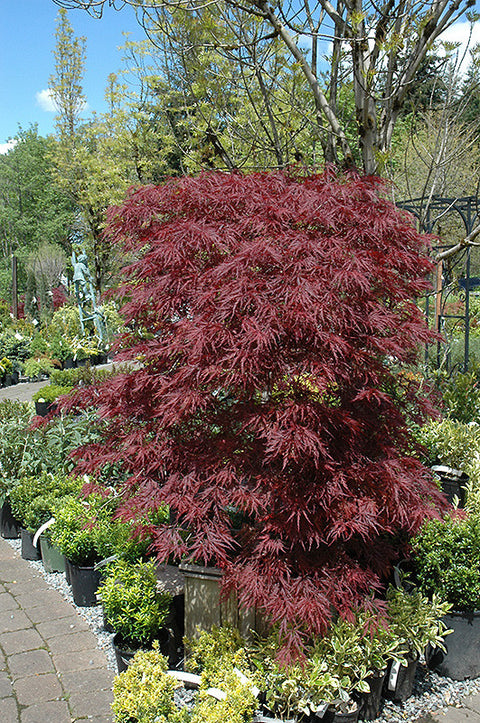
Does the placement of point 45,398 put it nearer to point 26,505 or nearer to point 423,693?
point 26,505

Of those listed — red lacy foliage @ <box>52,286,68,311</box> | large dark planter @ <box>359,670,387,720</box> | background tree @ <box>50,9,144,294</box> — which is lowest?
large dark planter @ <box>359,670,387,720</box>

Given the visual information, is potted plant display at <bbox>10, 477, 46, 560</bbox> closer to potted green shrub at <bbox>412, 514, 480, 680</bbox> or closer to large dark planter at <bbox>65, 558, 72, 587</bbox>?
large dark planter at <bbox>65, 558, 72, 587</bbox>

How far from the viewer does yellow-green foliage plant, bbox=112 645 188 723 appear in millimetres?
2154

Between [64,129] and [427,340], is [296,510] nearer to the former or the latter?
[427,340]

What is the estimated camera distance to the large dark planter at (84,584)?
136 inches

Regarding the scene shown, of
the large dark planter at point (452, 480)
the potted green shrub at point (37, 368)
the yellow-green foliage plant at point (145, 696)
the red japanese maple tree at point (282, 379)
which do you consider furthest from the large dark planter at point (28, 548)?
the potted green shrub at point (37, 368)

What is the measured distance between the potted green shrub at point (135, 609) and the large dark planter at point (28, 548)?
59.2 inches

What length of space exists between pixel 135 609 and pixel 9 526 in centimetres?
227

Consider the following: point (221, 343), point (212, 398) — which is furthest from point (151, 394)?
point (221, 343)

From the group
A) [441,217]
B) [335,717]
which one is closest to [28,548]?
[335,717]

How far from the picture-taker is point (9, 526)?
4.55 m

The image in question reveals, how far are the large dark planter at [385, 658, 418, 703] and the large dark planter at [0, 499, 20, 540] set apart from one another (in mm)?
3070

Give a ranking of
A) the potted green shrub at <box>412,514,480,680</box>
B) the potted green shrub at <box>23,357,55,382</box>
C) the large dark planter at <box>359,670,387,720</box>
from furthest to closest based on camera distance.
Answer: the potted green shrub at <box>23,357,55,382</box> → the potted green shrub at <box>412,514,480,680</box> → the large dark planter at <box>359,670,387,720</box>

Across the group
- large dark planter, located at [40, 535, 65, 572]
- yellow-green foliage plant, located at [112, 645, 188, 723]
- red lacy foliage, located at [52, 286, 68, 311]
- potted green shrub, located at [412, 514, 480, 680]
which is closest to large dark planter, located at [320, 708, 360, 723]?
yellow-green foliage plant, located at [112, 645, 188, 723]
